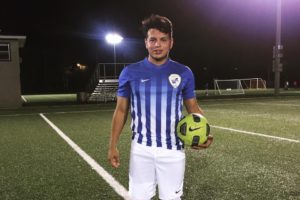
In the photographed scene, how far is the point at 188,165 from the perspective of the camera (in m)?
6.22

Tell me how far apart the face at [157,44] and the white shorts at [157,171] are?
668mm

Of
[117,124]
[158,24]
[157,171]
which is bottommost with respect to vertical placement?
[157,171]

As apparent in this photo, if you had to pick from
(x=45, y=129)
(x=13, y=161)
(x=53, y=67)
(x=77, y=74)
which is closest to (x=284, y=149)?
(x=13, y=161)

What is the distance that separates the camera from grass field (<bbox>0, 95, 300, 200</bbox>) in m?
4.83

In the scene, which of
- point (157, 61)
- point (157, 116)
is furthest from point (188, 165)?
point (157, 61)

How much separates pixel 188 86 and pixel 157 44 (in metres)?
0.41

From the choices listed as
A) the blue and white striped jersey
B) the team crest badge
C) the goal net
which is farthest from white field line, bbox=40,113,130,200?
the goal net

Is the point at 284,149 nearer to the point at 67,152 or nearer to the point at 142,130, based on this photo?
the point at 67,152

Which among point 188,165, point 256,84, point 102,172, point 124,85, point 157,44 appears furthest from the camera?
point 256,84

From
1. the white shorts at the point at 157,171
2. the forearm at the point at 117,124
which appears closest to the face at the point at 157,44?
the forearm at the point at 117,124

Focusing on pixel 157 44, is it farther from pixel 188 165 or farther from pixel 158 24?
pixel 188 165

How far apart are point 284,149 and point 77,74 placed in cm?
5098

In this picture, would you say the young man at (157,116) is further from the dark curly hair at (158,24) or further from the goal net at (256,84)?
the goal net at (256,84)

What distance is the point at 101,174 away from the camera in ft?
18.6
